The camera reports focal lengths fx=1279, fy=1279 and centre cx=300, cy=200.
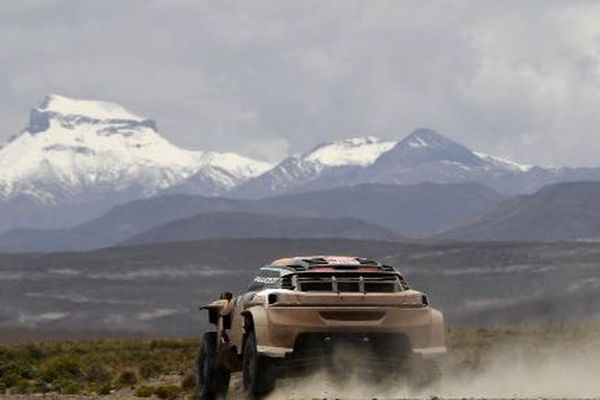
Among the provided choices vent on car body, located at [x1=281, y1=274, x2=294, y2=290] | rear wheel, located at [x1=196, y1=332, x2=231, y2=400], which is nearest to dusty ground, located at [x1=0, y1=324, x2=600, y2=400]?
vent on car body, located at [x1=281, y1=274, x2=294, y2=290]

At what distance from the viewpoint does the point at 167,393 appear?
23641mm

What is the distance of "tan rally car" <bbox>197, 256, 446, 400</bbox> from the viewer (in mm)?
16391

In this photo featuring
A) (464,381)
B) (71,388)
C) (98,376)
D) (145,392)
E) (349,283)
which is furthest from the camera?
(98,376)

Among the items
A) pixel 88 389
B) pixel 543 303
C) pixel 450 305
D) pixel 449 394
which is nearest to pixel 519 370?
pixel 449 394

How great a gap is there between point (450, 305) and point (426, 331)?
17813cm

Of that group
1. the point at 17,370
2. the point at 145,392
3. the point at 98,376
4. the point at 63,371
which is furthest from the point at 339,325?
the point at 17,370

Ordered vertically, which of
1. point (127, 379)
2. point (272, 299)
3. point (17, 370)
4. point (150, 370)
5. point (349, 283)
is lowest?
point (127, 379)

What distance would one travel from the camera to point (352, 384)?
1669 cm

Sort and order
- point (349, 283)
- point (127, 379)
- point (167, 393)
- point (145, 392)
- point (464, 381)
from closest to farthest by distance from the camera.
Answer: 1. point (349, 283)
2. point (464, 381)
3. point (167, 393)
4. point (145, 392)
5. point (127, 379)

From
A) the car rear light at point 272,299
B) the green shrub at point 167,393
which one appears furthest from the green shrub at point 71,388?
the car rear light at point 272,299

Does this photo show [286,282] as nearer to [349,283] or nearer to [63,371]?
[349,283]

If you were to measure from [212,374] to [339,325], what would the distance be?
350cm

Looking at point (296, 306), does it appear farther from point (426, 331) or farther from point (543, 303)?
point (543, 303)

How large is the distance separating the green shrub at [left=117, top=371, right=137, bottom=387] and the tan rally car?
1160cm
